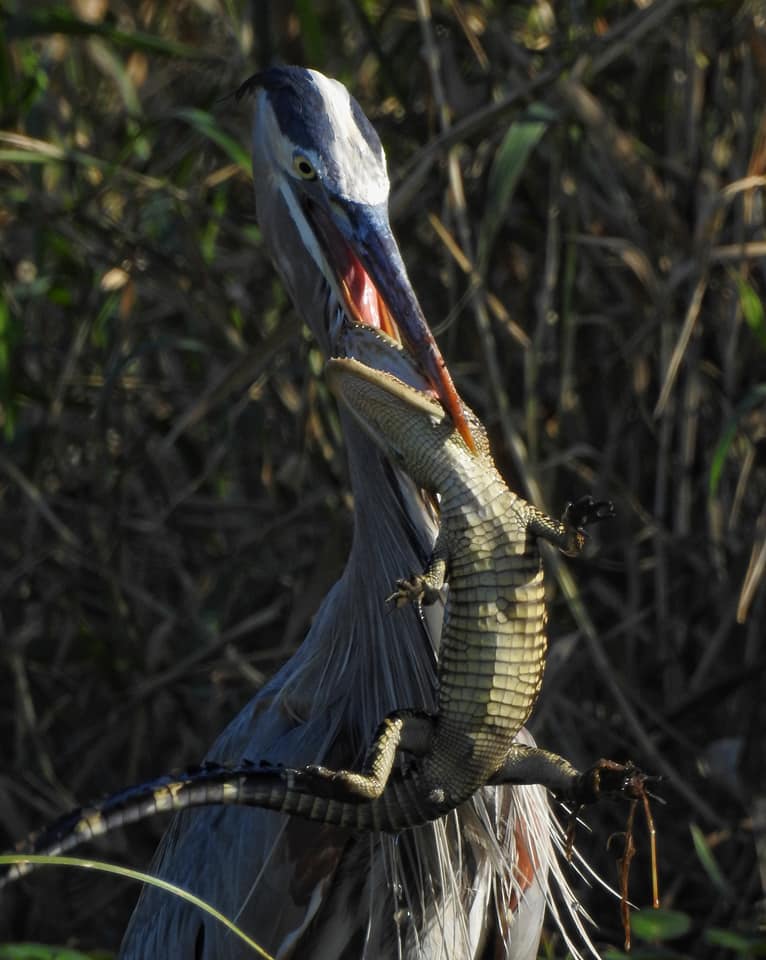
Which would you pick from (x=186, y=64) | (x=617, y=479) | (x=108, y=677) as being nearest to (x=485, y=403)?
(x=617, y=479)

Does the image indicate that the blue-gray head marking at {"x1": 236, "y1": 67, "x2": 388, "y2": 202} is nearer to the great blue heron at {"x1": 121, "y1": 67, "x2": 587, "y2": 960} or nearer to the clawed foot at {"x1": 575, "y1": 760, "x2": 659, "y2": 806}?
the great blue heron at {"x1": 121, "y1": 67, "x2": 587, "y2": 960}

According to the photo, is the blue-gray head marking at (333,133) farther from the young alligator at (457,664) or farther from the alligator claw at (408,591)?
the alligator claw at (408,591)

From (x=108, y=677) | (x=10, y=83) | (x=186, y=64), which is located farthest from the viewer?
(x=186, y=64)

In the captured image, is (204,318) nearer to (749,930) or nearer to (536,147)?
(536,147)

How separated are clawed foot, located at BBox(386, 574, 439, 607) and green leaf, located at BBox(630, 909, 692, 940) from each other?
1200mm

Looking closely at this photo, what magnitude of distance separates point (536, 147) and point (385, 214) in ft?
4.61

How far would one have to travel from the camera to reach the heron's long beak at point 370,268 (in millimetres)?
1717

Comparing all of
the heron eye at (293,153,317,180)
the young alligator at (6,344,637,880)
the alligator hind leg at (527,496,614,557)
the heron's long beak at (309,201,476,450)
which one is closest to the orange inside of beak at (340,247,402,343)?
the heron's long beak at (309,201,476,450)

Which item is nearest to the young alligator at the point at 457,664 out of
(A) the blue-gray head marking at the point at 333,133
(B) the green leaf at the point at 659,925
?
(A) the blue-gray head marking at the point at 333,133

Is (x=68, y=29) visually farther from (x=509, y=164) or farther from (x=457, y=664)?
(x=457, y=664)

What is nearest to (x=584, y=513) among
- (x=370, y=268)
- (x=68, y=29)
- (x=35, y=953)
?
(x=370, y=268)

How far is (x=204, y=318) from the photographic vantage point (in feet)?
10.0

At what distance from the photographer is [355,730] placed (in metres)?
1.95

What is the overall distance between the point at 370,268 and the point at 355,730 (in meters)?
0.60
